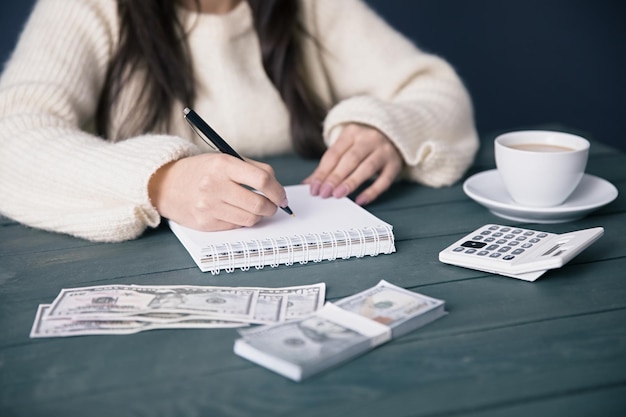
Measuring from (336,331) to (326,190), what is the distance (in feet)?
1.44

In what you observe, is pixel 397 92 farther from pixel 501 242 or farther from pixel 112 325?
pixel 112 325

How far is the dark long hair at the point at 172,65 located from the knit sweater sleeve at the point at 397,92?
0.08 metres

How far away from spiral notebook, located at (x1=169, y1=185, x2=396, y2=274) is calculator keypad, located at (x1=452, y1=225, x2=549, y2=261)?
101mm

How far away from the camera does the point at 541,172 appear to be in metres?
0.97

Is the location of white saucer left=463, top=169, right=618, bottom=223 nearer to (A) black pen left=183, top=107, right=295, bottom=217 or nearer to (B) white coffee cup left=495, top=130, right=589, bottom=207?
(B) white coffee cup left=495, top=130, right=589, bottom=207

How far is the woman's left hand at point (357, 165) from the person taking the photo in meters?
1.11

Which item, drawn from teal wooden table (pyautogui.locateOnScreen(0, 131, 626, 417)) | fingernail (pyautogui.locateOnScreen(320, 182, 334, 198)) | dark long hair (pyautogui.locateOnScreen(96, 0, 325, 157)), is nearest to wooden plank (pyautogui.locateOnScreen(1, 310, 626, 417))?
teal wooden table (pyautogui.locateOnScreen(0, 131, 626, 417))

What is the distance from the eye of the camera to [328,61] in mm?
1575

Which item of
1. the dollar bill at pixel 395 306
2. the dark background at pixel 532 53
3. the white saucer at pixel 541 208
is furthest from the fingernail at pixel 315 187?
the dark background at pixel 532 53

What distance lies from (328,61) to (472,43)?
3.01 ft

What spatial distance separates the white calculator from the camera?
2.60 ft

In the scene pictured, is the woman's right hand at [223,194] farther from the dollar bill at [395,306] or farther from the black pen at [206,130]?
the dollar bill at [395,306]

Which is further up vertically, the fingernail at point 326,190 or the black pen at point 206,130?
the black pen at point 206,130

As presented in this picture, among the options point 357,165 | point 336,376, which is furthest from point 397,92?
point 336,376
